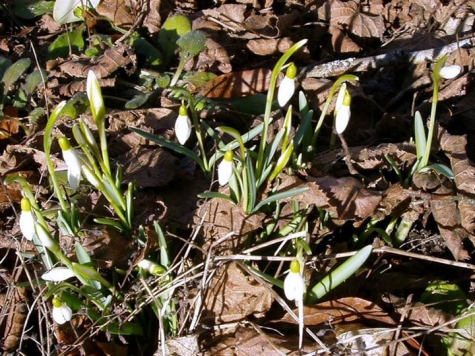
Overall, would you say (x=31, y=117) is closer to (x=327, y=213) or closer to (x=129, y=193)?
(x=129, y=193)

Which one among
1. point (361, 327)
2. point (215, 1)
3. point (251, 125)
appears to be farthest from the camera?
point (215, 1)

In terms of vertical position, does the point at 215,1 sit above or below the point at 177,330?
above

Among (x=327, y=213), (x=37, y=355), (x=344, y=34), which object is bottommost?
(x=37, y=355)

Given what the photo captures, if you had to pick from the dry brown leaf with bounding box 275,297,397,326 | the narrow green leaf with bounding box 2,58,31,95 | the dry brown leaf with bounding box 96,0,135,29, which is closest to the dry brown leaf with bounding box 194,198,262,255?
the dry brown leaf with bounding box 275,297,397,326

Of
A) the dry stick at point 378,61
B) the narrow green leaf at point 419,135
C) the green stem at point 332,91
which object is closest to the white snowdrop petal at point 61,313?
the green stem at point 332,91

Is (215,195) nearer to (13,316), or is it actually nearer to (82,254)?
(82,254)

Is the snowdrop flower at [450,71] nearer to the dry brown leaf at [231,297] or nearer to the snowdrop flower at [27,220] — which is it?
the dry brown leaf at [231,297]

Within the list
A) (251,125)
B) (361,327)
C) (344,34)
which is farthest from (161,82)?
(361,327)

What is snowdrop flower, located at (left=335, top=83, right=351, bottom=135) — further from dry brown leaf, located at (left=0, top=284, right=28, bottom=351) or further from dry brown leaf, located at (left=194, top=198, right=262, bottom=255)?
dry brown leaf, located at (left=0, top=284, right=28, bottom=351)
